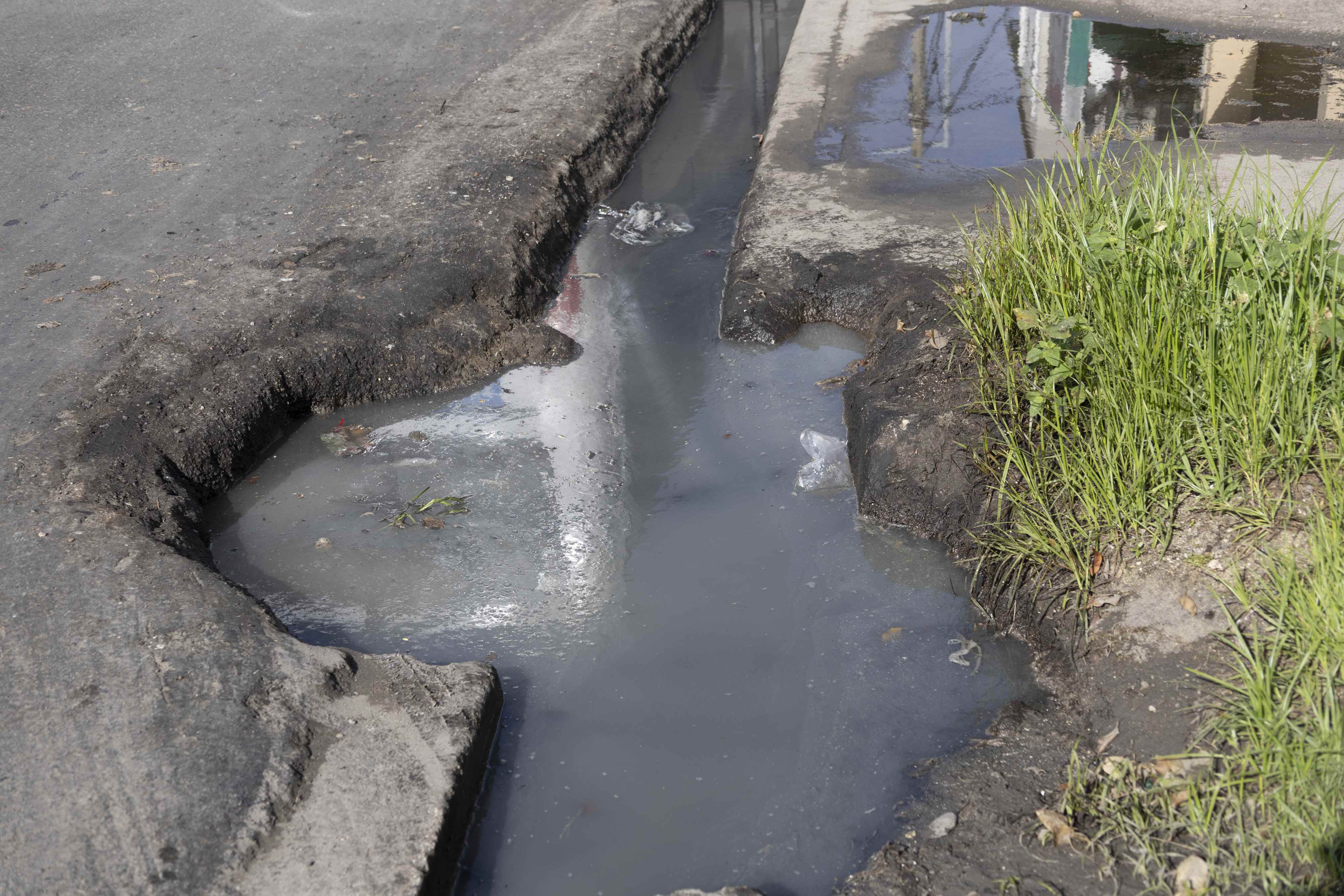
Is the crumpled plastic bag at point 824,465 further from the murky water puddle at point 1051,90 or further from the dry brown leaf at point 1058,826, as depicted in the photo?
the murky water puddle at point 1051,90

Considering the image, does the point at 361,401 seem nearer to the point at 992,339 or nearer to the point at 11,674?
the point at 11,674

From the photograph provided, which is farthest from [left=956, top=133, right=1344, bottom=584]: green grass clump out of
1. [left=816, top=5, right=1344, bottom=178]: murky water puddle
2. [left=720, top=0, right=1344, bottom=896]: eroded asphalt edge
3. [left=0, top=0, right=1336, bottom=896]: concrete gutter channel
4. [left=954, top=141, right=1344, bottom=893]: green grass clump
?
[left=816, top=5, right=1344, bottom=178]: murky water puddle

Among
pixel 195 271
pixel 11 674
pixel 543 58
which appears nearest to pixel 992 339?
pixel 11 674

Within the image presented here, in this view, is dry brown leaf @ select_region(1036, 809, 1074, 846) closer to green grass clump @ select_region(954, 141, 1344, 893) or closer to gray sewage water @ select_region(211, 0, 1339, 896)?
green grass clump @ select_region(954, 141, 1344, 893)

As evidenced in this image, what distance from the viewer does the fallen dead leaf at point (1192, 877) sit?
6.10 feet

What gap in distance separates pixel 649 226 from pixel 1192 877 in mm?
3945

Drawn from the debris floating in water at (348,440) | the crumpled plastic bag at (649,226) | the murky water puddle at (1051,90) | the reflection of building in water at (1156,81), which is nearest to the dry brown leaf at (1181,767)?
the debris floating in water at (348,440)

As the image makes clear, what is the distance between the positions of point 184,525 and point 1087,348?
2.61m

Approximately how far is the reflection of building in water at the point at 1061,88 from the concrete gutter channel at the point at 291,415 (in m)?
0.55

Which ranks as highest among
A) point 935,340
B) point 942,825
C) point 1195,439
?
→ point 1195,439

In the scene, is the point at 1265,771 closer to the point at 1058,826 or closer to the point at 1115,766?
the point at 1115,766

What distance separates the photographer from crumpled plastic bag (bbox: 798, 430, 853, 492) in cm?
332

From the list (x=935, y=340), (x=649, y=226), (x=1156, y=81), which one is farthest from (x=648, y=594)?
(x=1156, y=81)

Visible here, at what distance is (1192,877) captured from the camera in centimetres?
188
